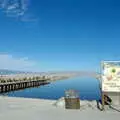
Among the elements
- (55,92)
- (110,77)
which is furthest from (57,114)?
(55,92)

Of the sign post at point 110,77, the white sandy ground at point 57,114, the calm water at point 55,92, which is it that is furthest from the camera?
the calm water at point 55,92

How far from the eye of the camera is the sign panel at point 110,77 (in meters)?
14.8

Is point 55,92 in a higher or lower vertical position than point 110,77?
lower

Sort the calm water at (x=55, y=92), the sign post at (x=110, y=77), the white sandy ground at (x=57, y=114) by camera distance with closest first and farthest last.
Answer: the white sandy ground at (x=57, y=114), the sign post at (x=110, y=77), the calm water at (x=55, y=92)

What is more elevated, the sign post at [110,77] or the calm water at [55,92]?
the sign post at [110,77]

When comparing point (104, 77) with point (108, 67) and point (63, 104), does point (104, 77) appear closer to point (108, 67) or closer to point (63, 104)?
point (108, 67)

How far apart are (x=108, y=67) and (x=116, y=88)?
1.11 meters

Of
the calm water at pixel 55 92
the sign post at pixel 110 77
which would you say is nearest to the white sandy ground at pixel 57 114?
the sign post at pixel 110 77

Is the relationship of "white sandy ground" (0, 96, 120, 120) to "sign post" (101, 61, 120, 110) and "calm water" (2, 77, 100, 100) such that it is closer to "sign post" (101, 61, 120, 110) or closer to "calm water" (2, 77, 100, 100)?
"sign post" (101, 61, 120, 110)

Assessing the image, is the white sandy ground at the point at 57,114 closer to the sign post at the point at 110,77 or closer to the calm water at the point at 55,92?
the sign post at the point at 110,77

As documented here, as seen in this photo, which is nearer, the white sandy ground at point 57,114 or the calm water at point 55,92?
the white sandy ground at point 57,114

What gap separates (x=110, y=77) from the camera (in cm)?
1484

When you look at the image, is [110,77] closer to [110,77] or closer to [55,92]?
[110,77]

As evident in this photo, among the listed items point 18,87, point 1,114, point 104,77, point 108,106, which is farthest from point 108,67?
point 18,87
